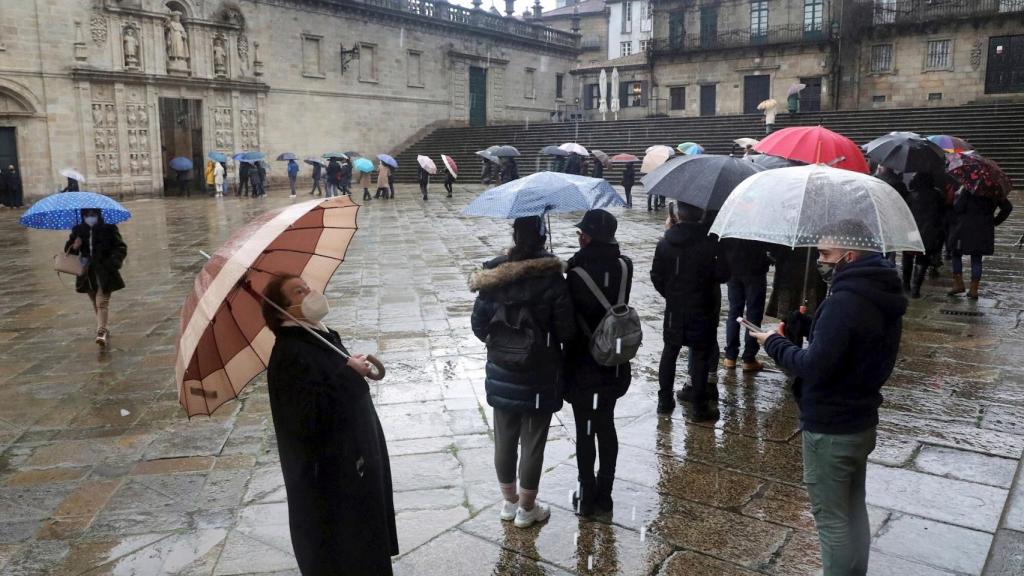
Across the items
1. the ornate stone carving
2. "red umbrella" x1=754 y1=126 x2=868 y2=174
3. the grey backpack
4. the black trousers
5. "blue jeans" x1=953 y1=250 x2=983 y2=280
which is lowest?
the black trousers

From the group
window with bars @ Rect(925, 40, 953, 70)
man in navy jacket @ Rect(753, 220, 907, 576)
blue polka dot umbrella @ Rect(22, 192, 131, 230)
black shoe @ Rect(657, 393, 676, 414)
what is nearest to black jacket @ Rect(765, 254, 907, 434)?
man in navy jacket @ Rect(753, 220, 907, 576)

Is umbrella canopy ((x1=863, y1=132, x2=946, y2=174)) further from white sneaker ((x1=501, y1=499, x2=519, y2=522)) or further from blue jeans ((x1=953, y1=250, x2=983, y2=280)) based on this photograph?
white sneaker ((x1=501, y1=499, x2=519, y2=522))

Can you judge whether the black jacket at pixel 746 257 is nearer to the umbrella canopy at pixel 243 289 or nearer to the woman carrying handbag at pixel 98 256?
the umbrella canopy at pixel 243 289

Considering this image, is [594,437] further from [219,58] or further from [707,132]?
[219,58]

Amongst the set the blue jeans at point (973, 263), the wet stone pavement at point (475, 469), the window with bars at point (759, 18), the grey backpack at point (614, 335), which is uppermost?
the window with bars at point (759, 18)

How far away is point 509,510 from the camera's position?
407 centimetres

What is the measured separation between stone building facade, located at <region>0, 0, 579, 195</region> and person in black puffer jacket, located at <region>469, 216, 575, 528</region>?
26.6m

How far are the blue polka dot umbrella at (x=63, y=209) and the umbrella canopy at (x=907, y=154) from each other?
24.1 ft

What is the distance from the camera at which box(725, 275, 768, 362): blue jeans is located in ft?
20.8

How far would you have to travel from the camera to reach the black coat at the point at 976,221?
8672mm

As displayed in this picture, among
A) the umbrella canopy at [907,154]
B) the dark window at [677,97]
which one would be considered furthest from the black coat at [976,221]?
the dark window at [677,97]

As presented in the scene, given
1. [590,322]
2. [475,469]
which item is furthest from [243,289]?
[475,469]

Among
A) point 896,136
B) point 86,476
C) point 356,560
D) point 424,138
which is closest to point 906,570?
point 356,560

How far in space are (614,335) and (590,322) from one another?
0.65ft
